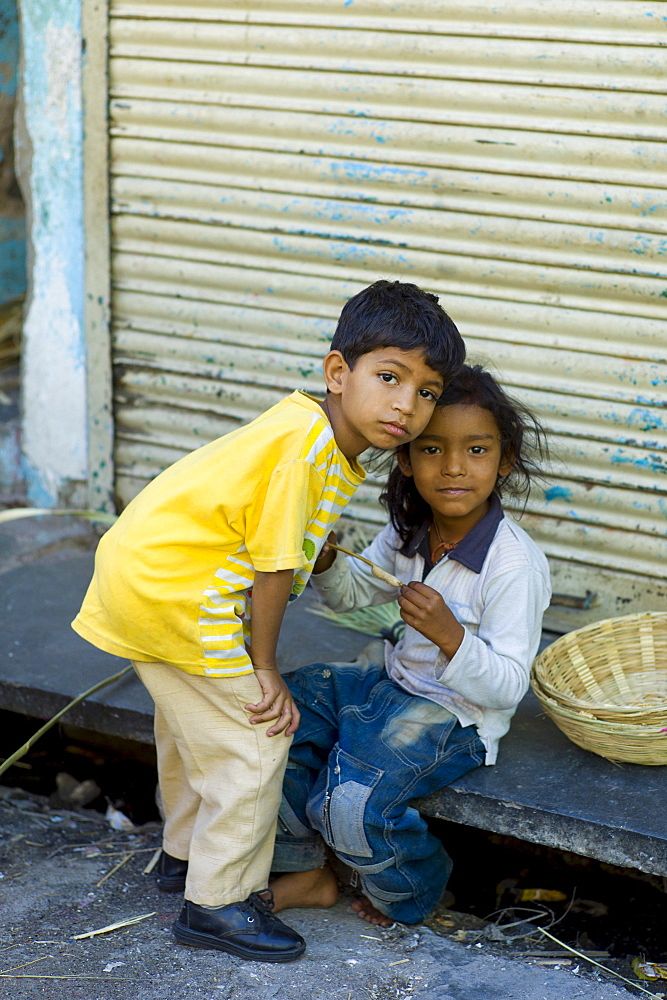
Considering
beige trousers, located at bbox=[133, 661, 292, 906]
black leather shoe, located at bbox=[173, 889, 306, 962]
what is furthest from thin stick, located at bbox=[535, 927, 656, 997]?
beige trousers, located at bbox=[133, 661, 292, 906]

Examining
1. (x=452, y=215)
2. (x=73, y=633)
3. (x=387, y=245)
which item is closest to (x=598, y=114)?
(x=452, y=215)

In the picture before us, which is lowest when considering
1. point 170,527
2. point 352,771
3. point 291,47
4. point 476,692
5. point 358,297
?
point 352,771

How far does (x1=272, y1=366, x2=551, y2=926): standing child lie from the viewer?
2303 millimetres

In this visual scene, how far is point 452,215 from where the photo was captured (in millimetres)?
3381

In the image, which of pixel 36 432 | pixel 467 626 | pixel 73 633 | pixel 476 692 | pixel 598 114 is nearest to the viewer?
pixel 476 692

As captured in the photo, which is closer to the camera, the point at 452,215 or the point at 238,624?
the point at 238,624

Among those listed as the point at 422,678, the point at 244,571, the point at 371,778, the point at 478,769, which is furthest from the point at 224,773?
the point at 478,769

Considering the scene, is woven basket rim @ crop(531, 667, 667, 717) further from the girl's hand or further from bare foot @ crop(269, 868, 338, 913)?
bare foot @ crop(269, 868, 338, 913)

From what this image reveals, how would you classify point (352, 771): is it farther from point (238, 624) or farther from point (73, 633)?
point (73, 633)

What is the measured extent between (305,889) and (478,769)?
52 centimetres

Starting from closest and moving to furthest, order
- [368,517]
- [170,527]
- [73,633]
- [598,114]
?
[170,527] → [598,114] → [73,633] → [368,517]

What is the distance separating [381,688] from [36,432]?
2251 mm

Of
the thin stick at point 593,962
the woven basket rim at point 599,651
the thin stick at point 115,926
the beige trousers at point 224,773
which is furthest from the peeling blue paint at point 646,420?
the thin stick at point 115,926

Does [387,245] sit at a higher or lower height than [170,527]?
higher
